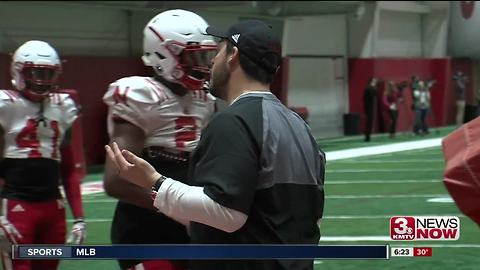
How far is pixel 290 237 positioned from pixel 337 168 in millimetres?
10268

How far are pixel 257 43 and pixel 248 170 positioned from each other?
331mm

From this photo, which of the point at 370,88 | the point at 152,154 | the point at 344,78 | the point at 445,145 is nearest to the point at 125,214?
the point at 152,154

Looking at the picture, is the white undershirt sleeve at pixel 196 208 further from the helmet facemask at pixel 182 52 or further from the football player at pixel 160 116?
the helmet facemask at pixel 182 52

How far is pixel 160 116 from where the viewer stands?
116 inches

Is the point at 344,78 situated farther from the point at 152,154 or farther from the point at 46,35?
the point at 152,154

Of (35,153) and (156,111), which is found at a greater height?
(156,111)

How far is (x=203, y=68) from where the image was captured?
119 inches

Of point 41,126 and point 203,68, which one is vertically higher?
point 203,68

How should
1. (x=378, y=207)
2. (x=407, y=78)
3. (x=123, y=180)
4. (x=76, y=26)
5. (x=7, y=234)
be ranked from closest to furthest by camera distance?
(x=123, y=180) < (x=7, y=234) < (x=378, y=207) < (x=76, y=26) < (x=407, y=78)

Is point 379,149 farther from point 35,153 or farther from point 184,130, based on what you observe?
point 184,130

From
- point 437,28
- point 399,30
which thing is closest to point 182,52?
point 399,30

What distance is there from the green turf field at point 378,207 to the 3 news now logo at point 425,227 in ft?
1.16

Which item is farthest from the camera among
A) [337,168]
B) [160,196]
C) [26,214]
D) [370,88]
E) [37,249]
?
[370,88]

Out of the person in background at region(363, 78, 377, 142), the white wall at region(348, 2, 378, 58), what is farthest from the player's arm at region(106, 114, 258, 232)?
the white wall at region(348, 2, 378, 58)
